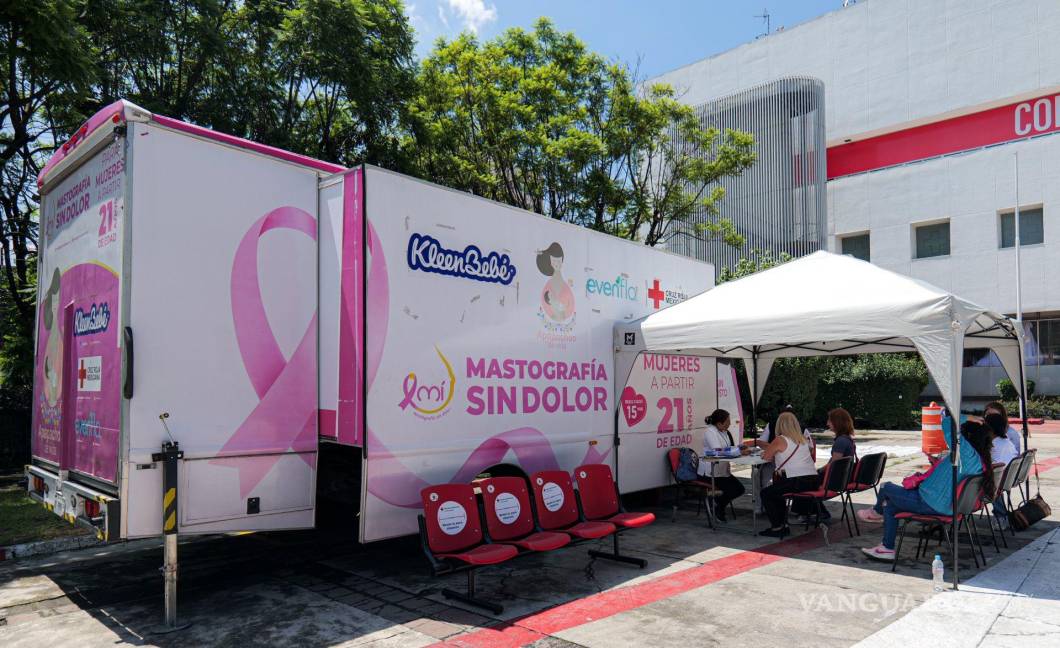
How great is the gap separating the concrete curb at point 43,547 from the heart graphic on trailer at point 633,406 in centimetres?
583

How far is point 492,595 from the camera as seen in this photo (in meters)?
6.02

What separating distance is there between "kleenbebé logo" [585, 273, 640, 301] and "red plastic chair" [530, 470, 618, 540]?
2328mm

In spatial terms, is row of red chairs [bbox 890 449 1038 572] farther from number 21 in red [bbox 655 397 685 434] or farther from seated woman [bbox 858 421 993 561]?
number 21 in red [bbox 655 397 685 434]

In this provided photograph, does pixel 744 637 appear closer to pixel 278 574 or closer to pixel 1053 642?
pixel 1053 642

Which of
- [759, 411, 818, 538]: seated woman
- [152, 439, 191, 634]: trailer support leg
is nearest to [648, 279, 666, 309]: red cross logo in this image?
[759, 411, 818, 538]: seated woman

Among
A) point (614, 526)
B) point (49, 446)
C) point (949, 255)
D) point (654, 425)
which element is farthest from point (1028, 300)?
point (49, 446)

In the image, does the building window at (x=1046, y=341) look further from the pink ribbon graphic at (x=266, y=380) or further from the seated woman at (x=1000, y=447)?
the pink ribbon graphic at (x=266, y=380)

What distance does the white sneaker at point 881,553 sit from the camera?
6934 millimetres

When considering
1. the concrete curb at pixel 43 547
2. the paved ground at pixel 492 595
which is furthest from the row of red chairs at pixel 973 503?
the concrete curb at pixel 43 547

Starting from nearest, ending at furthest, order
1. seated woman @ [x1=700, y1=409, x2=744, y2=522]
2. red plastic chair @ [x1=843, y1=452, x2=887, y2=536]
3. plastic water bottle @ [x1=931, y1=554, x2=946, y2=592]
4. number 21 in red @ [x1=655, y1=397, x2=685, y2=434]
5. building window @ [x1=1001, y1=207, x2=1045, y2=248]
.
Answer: plastic water bottle @ [x1=931, y1=554, x2=946, y2=592] < red plastic chair @ [x1=843, y1=452, x2=887, y2=536] < seated woman @ [x1=700, y1=409, x2=744, y2=522] < number 21 in red @ [x1=655, y1=397, x2=685, y2=434] < building window @ [x1=1001, y1=207, x2=1045, y2=248]

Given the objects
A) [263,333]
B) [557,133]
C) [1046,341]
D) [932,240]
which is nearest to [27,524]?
[263,333]

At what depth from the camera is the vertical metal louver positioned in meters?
29.3
